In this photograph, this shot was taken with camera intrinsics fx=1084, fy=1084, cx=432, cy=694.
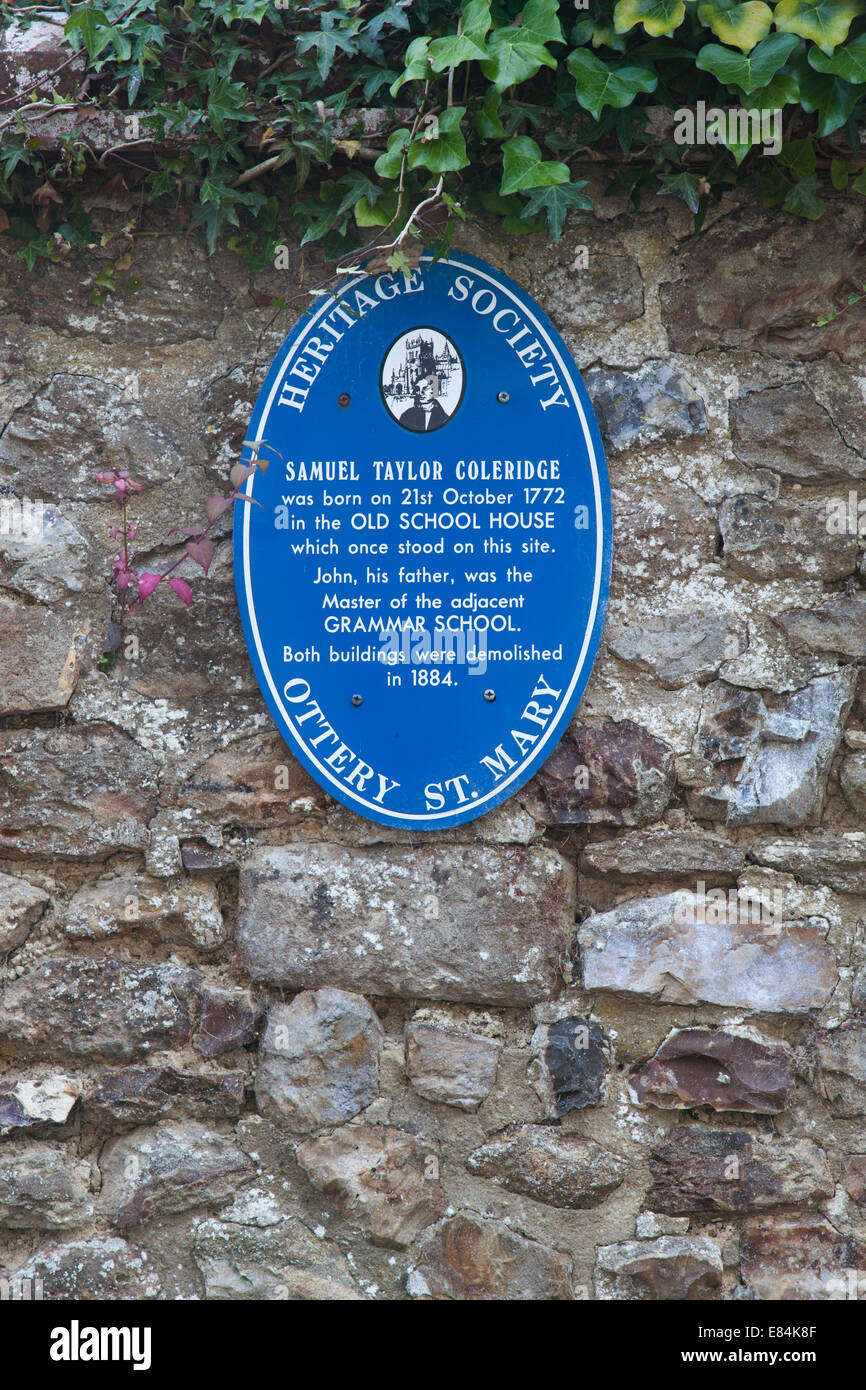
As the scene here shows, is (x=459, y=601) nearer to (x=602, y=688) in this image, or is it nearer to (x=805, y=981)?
(x=602, y=688)

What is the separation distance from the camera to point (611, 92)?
5.75 feet

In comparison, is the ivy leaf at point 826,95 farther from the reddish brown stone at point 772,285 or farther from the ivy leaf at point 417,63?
the ivy leaf at point 417,63

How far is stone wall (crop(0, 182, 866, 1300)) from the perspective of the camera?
1828 millimetres

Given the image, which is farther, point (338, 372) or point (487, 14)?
point (338, 372)

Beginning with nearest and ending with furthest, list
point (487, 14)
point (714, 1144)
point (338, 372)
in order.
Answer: point (487, 14) < point (714, 1144) < point (338, 372)

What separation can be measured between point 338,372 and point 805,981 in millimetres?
1336

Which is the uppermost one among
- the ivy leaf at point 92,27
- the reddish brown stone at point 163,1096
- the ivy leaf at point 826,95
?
the ivy leaf at point 92,27

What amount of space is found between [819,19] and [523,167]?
0.50 metres

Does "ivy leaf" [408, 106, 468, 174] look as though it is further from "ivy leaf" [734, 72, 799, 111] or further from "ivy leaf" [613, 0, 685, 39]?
"ivy leaf" [734, 72, 799, 111]

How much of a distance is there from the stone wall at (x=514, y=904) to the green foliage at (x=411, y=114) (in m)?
0.08

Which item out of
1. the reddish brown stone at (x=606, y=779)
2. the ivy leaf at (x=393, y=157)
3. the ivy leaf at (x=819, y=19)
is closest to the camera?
the ivy leaf at (x=819, y=19)

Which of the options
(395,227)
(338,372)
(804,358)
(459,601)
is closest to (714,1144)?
(459,601)

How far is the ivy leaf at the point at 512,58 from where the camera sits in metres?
1.68

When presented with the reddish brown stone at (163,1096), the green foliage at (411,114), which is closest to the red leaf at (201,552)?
the green foliage at (411,114)
